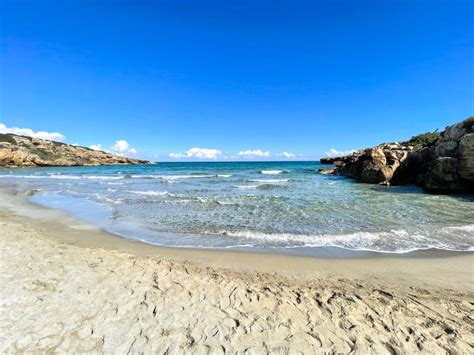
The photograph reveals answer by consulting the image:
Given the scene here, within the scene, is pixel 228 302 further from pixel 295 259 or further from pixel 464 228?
pixel 464 228

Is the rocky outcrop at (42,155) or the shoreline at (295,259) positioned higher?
the rocky outcrop at (42,155)

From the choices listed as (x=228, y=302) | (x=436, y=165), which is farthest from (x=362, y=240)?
(x=436, y=165)

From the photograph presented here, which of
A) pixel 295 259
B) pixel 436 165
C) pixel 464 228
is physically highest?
pixel 436 165

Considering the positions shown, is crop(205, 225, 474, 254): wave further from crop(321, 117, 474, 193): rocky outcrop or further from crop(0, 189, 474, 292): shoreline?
crop(321, 117, 474, 193): rocky outcrop

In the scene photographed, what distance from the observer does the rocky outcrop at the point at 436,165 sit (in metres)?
18.0

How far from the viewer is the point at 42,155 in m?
76.3

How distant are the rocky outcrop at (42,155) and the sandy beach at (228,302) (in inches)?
3116

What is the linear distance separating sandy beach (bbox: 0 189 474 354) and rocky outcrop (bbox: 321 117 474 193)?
14604mm

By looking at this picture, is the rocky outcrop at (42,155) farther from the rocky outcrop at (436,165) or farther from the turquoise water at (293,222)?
the rocky outcrop at (436,165)

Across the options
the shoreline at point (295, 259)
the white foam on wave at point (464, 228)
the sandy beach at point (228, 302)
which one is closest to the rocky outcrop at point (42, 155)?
the shoreline at point (295, 259)

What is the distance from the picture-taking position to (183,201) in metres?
16.0

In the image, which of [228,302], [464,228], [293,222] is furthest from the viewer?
[293,222]

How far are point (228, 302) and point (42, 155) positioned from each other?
92681 mm

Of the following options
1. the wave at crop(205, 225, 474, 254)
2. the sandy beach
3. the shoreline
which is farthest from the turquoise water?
the sandy beach
